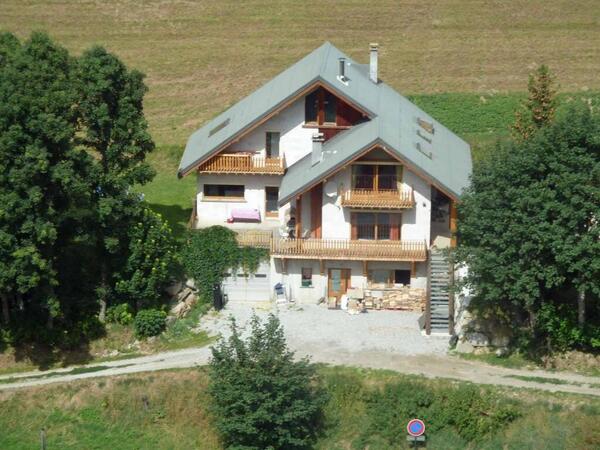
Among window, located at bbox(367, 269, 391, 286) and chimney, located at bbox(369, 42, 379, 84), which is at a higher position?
chimney, located at bbox(369, 42, 379, 84)

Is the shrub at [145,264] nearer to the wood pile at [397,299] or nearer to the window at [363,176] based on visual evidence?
the window at [363,176]

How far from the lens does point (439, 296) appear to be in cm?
5794

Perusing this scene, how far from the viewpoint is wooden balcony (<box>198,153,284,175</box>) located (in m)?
62.5

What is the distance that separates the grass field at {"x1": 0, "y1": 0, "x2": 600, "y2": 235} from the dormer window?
21.9 m

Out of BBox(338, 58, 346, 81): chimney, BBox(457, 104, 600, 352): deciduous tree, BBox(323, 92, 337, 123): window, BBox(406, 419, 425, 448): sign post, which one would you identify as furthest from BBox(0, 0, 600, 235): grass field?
BBox(406, 419, 425, 448): sign post

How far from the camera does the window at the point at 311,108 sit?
6247cm

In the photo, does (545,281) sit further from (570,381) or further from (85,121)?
(85,121)

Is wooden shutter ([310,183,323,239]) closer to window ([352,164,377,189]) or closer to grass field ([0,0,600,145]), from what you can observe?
window ([352,164,377,189])

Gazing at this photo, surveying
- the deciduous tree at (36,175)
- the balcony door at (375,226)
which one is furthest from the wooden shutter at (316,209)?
the deciduous tree at (36,175)

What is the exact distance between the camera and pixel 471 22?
10031 cm

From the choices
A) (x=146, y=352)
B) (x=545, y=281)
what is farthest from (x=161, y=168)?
(x=545, y=281)

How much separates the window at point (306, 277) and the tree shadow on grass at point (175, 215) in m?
8.17

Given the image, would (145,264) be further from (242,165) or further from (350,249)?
(350,249)

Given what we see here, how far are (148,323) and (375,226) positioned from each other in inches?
466
